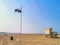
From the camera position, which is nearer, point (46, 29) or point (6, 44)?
point (6, 44)

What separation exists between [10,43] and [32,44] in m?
2.58

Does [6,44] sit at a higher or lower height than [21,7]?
lower

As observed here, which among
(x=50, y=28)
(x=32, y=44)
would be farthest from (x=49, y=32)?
(x=32, y=44)

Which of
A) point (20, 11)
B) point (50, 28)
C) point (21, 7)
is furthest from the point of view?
point (50, 28)

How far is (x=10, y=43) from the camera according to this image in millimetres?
21953

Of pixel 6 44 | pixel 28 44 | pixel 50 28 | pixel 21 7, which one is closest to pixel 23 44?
pixel 28 44

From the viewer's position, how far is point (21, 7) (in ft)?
82.0

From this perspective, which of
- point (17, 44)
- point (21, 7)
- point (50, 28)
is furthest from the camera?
point (50, 28)

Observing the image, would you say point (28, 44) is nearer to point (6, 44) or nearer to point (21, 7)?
point (6, 44)

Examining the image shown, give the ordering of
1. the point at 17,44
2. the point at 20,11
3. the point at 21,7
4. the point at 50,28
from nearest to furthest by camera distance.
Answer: the point at 17,44 < the point at 21,7 < the point at 20,11 < the point at 50,28

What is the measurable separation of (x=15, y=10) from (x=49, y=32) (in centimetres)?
752

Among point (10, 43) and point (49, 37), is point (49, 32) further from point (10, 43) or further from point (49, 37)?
point (10, 43)

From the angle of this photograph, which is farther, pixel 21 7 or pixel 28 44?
pixel 21 7

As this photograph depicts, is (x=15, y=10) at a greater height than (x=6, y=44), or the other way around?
(x=15, y=10)
